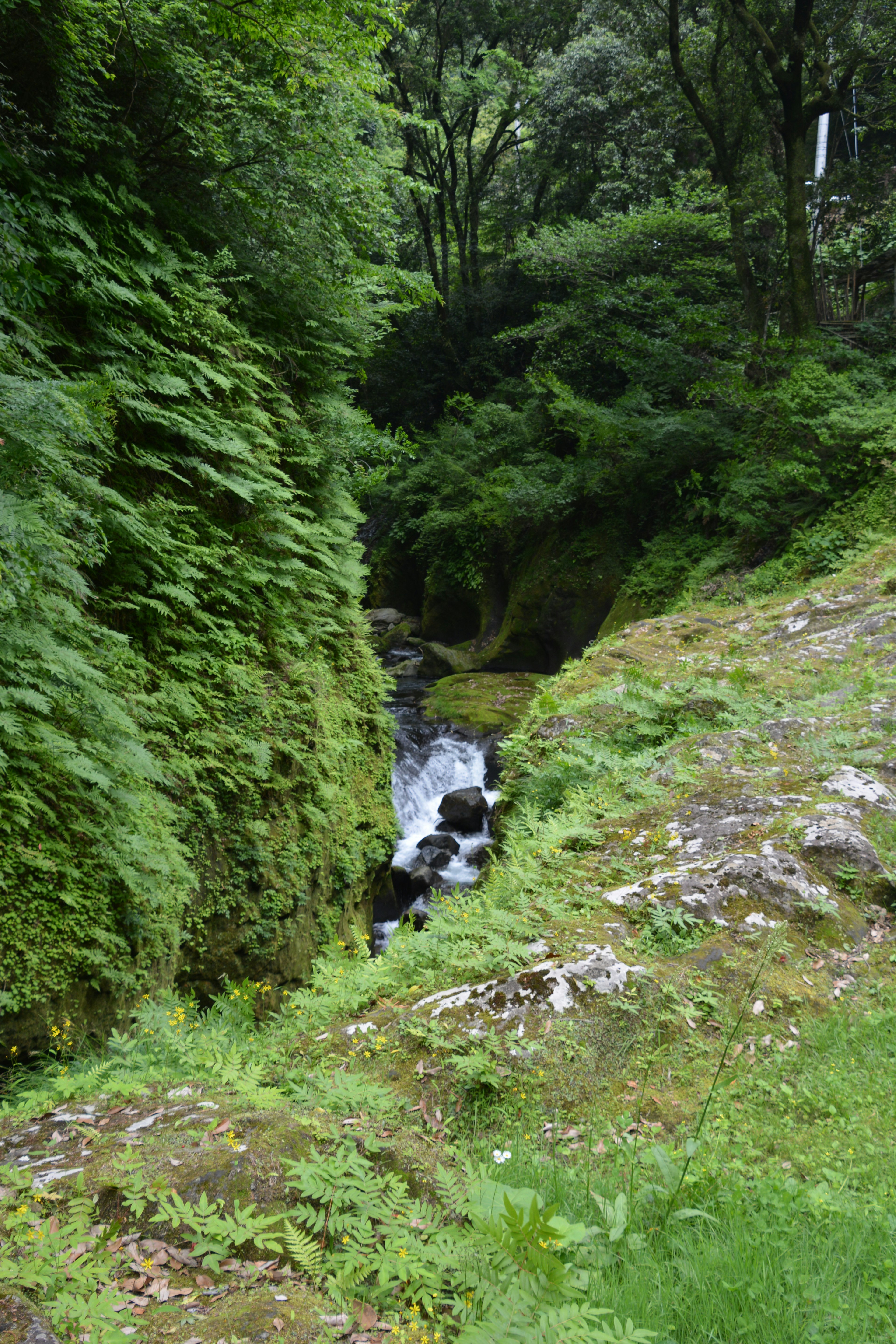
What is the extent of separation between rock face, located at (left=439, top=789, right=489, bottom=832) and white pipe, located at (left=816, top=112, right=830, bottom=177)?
1945 cm

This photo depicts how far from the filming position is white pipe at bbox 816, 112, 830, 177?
19.0m

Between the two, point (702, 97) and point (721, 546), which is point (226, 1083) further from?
point (702, 97)

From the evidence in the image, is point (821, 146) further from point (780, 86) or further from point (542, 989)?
point (542, 989)

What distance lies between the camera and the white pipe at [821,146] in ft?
62.3

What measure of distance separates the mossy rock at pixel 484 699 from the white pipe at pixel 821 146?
639 inches

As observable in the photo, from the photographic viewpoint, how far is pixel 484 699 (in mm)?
15633

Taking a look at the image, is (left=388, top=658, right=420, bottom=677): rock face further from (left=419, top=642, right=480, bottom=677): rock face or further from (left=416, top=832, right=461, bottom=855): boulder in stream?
(left=416, top=832, right=461, bottom=855): boulder in stream

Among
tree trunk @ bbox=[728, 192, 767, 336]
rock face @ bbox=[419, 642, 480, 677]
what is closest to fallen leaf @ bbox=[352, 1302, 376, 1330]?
rock face @ bbox=[419, 642, 480, 677]

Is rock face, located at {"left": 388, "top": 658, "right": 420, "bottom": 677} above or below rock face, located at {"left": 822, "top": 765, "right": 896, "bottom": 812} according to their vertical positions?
below

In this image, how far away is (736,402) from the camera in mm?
13102

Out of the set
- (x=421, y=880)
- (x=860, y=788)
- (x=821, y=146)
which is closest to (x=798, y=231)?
(x=821, y=146)

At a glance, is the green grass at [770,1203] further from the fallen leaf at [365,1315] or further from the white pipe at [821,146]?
the white pipe at [821,146]

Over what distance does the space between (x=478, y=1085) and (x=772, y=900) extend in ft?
6.80

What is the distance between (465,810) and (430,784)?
1212mm
